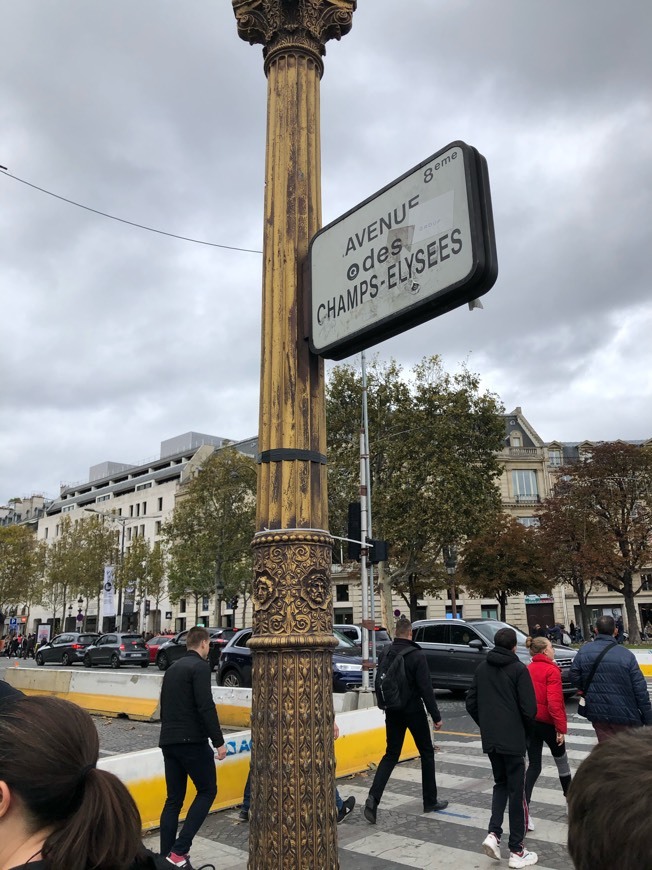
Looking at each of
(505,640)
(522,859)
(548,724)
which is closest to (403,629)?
(505,640)

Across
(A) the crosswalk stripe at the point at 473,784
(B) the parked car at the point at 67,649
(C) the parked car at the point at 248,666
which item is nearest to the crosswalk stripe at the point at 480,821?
(A) the crosswalk stripe at the point at 473,784

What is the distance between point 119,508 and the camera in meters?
78.8

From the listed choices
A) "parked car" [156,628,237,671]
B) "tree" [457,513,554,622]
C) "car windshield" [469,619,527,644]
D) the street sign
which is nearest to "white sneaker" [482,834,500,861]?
the street sign

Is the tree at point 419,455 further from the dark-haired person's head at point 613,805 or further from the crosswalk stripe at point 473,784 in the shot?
the dark-haired person's head at point 613,805

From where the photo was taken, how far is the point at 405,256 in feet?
9.52

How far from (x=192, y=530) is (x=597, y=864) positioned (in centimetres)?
4339

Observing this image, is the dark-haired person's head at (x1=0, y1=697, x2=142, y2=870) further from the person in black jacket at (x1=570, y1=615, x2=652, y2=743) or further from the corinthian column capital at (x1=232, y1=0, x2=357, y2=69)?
the person in black jacket at (x1=570, y1=615, x2=652, y2=743)

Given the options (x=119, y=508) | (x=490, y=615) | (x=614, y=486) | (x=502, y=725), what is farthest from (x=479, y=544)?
(x=119, y=508)

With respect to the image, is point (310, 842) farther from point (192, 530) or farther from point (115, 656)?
point (192, 530)

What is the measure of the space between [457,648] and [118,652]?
1969 cm

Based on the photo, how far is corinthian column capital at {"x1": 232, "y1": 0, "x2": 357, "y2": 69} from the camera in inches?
149

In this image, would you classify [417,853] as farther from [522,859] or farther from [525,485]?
[525,485]

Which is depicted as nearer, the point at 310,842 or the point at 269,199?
the point at 310,842

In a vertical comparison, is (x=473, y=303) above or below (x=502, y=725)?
above
